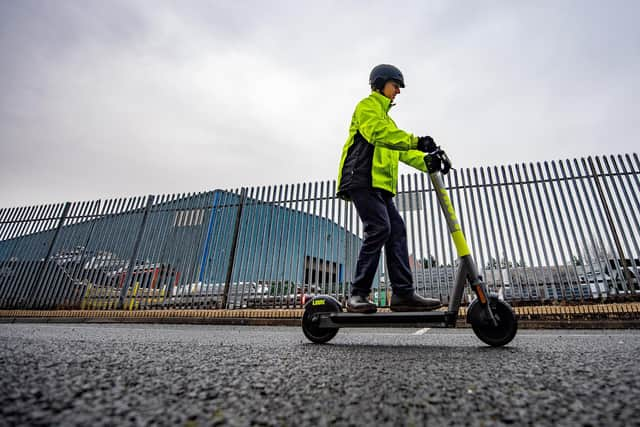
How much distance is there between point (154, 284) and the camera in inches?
307

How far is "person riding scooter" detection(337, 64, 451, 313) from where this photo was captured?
228 centimetres

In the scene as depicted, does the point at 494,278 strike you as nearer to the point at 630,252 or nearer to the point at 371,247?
the point at 630,252

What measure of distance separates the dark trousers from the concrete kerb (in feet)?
11.2

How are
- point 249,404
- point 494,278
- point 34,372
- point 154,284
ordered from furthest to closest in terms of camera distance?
point 154,284
point 494,278
point 34,372
point 249,404

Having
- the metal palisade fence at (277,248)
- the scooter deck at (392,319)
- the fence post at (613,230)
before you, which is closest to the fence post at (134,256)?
the metal palisade fence at (277,248)

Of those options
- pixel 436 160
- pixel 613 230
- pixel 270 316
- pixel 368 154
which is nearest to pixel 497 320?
pixel 436 160

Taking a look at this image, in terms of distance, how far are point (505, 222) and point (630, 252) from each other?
6.53ft

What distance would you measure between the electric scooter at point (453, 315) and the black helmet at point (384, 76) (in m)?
0.94

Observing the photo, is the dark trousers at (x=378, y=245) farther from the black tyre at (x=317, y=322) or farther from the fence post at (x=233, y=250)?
the fence post at (x=233, y=250)

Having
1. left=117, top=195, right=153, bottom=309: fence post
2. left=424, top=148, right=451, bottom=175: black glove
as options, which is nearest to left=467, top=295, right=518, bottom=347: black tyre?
A: left=424, top=148, right=451, bottom=175: black glove

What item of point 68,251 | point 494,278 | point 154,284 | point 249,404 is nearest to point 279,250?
point 154,284

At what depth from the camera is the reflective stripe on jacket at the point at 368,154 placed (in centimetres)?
242

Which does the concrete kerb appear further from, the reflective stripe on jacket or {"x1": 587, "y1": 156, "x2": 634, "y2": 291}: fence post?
the reflective stripe on jacket

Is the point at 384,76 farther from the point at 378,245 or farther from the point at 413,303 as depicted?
the point at 413,303
